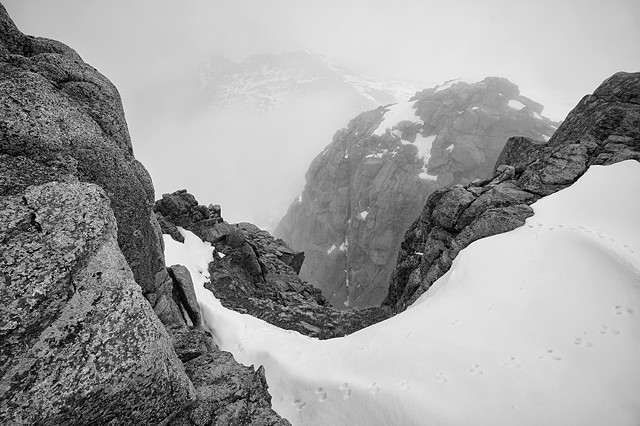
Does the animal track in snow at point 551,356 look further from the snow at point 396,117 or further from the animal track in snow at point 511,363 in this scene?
the snow at point 396,117

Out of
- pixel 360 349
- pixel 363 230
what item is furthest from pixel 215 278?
pixel 363 230

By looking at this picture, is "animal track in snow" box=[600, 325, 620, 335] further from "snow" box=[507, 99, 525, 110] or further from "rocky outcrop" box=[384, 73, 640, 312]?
"snow" box=[507, 99, 525, 110]

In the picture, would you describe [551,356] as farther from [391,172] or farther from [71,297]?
[391,172]

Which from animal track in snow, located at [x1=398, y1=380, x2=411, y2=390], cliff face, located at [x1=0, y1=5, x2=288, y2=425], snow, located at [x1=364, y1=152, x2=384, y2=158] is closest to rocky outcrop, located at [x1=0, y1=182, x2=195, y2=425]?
cliff face, located at [x1=0, y1=5, x2=288, y2=425]

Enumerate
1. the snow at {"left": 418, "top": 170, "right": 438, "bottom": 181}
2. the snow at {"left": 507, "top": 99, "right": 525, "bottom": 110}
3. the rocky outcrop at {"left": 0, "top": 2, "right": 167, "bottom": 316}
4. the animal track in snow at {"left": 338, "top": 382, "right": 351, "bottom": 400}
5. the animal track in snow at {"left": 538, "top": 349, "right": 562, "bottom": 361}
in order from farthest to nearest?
1. the snow at {"left": 507, "top": 99, "right": 525, "bottom": 110}
2. the snow at {"left": 418, "top": 170, "right": 438, "bottom": 181}
3. the animal track in snow at {"left": 338, "top": 382, "right": 351, "bottom": 400}
4. the animal track in snow at {"left": 538, "top": 349, "right": 562, "bottom": 361}
5. the rocky outcrop at {"left": 0, "top": 2, "right": 167, "bottom": 316}

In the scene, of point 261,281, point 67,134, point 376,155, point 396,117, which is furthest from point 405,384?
point 396,117

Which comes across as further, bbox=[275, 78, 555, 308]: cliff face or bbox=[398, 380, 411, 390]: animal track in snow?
bbox=[275, 78, 555, 308]: cliff face

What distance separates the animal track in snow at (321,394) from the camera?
911 centimetres

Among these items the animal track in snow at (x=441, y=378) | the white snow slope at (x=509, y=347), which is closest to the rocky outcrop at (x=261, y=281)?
the white snow slope at (x=509, y=347)

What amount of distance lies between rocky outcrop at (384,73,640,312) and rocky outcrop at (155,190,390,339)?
17.5 feet

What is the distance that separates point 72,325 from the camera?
4.64 m

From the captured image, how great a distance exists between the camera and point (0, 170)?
5160 millimetres

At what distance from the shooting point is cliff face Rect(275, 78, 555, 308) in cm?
6856

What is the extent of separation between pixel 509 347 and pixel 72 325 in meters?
10.5
